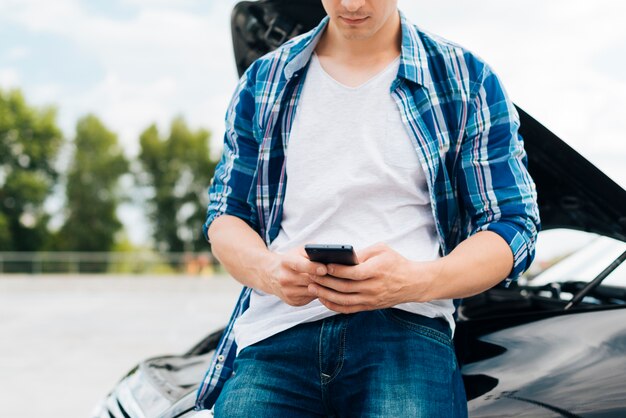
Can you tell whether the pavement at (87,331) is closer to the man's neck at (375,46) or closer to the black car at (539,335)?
the black car at (539,335)

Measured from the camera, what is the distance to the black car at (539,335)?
5.07 feet

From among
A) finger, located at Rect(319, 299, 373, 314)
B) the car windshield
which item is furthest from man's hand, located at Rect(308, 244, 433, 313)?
the car windshield

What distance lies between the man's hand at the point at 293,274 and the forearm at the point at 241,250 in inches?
1.8

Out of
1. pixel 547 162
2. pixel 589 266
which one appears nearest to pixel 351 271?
pixel 547 162

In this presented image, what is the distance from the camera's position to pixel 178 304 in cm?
1450

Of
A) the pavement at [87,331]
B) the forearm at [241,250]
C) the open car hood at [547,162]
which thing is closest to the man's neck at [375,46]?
the open car hood at [547,162]

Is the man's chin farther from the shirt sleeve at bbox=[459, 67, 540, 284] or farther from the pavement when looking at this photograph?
the pavement

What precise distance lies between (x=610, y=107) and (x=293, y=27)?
36.1 inches

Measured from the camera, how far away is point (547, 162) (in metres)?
1.83

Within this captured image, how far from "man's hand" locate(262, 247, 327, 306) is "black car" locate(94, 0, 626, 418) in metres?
0.47

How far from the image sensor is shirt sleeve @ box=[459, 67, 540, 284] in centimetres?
156

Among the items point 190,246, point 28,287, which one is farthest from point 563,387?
point 190,246

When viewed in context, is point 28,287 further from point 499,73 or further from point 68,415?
point 499,73

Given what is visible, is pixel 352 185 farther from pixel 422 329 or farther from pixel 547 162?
pixel 547 162
